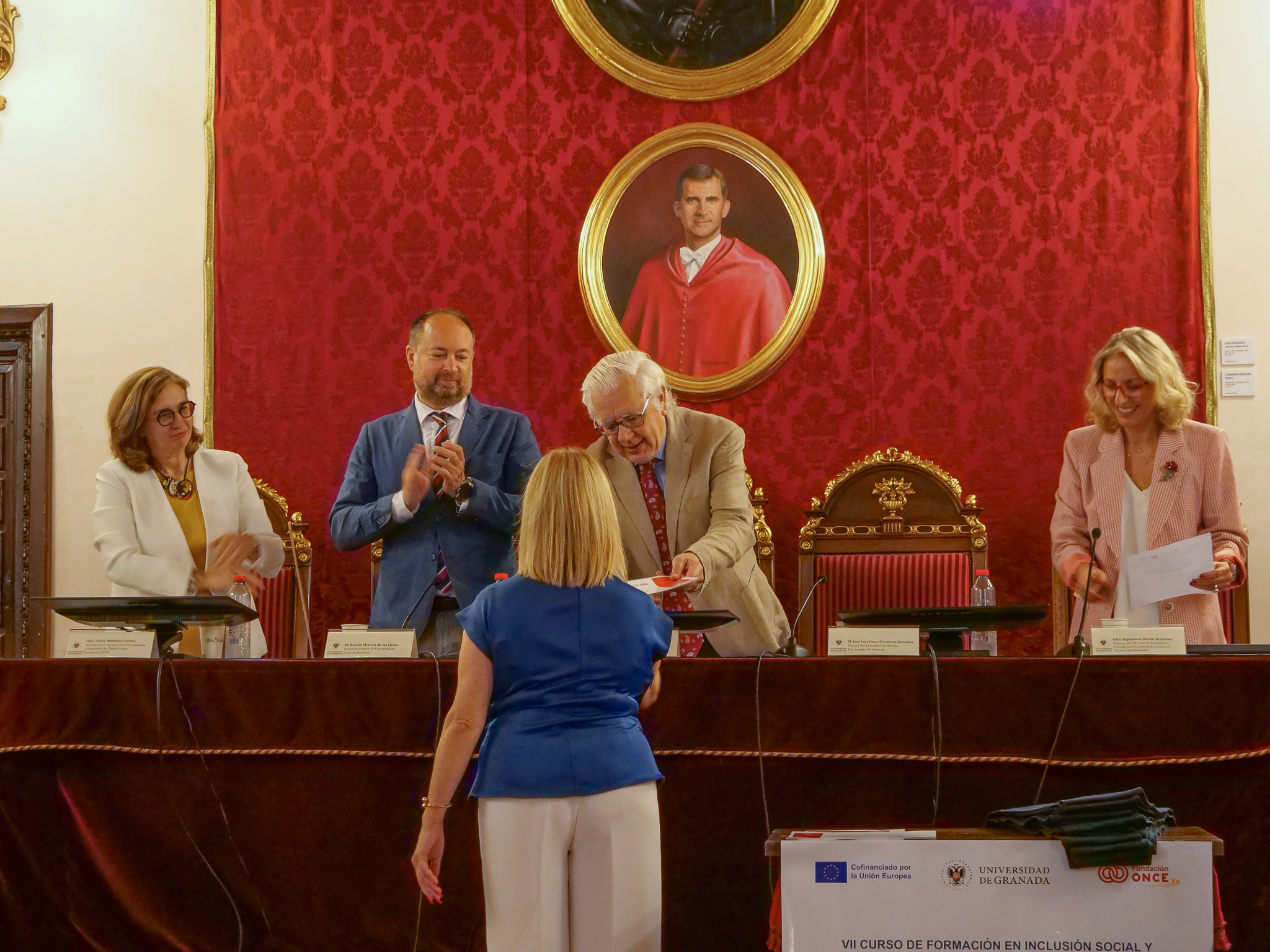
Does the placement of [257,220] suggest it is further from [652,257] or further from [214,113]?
[652,257]

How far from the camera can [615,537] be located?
228 centimetres

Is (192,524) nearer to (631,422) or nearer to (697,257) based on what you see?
(631,422)

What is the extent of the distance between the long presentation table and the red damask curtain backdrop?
2.25 m

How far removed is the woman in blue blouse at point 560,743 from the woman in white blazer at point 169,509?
4.45ft

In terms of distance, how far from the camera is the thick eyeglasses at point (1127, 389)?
11.6ft

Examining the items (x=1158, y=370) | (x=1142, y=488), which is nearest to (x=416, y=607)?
(x=1142, y=488)

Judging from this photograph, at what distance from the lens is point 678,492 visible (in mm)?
3506

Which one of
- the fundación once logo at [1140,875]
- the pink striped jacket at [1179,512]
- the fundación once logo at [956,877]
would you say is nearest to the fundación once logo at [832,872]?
the fundación once logo at [956,877]

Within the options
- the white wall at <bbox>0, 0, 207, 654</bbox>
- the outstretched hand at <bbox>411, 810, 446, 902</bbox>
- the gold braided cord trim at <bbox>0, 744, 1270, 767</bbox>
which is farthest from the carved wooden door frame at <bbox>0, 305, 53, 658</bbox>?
the outstretched hand at <bbox>411, 810, 446, 902</bbox>

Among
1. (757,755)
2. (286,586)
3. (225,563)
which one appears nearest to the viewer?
(757,755)

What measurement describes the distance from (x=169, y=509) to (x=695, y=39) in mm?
2910

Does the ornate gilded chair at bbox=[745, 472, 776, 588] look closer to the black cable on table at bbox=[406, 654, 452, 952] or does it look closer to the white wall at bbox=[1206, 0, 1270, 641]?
the white wall at bbox=[1206, 0, 1270, 641]

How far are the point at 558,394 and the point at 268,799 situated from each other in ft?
8.55

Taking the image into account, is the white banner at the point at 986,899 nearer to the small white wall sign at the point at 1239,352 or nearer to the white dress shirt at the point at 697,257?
the small white wall sign at the point at 1239,352
